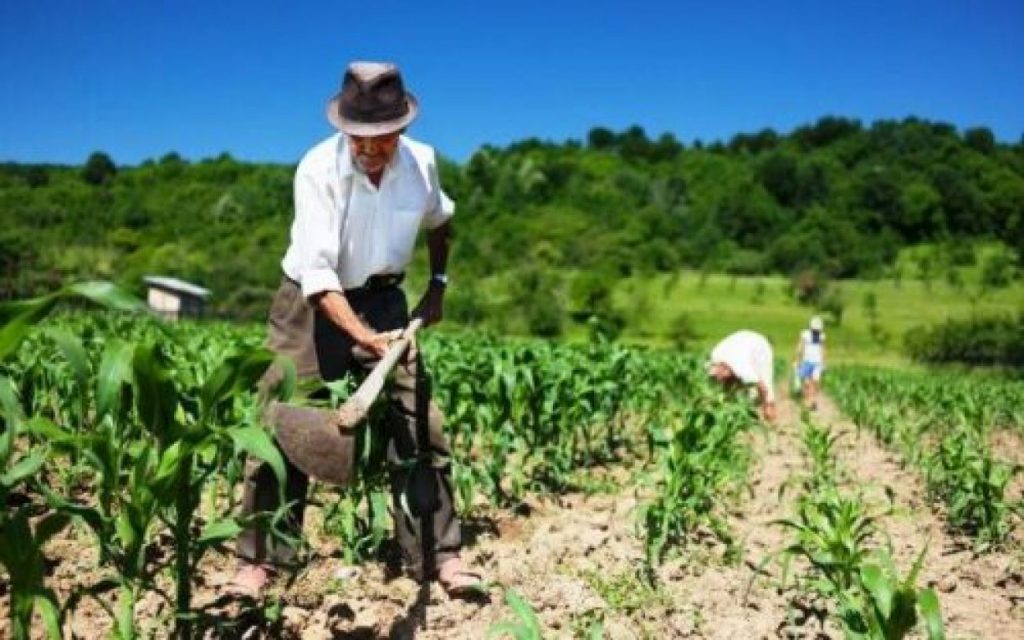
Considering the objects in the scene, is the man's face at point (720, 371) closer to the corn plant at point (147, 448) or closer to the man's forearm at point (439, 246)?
the man's forearm at point (439, 246)

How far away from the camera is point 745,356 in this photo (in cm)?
Result: 884

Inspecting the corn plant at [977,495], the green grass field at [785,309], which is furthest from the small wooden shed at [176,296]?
the corn plant at [977,495]

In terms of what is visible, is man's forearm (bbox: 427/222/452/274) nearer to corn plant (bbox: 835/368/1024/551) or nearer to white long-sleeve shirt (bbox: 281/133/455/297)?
white long-sleeve shirt (bbox: 281/133/455/297)

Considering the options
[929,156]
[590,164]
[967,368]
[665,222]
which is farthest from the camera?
[590,164]

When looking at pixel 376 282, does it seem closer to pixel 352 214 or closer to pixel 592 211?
pixel 352 214

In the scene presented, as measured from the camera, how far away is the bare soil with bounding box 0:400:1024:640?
2.94m

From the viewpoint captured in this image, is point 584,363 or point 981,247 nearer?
point 584,363

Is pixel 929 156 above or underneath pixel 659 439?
above

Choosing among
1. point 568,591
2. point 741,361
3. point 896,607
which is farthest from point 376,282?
point 741,361

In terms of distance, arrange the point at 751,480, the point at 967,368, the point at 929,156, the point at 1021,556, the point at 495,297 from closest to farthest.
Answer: the point at 1021,556 < the point at 751,480 < the point at 967,368 < the point at 495,297 < the point at 929,156

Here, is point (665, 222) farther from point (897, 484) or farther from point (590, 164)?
point (897, 484)

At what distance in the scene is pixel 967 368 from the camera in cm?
3353

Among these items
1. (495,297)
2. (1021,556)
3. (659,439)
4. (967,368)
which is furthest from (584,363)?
(495,297)

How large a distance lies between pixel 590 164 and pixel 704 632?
325ft
